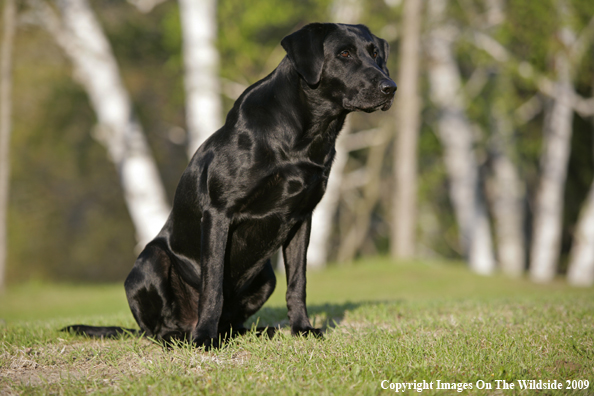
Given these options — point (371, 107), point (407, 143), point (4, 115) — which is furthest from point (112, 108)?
point (371, 107)

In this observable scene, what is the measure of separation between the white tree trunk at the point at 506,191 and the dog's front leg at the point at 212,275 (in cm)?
1586

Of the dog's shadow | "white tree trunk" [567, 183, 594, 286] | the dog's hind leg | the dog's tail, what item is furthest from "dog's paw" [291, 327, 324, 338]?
"white tree trunk" [567, 183, 594, 286]

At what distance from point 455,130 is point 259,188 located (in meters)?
15.0

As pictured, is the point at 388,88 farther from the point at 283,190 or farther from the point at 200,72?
the point at 200,72

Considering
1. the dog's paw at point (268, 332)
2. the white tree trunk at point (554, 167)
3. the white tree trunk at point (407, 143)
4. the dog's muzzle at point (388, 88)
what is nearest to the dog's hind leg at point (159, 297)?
the dog's paw at point (268, 332)

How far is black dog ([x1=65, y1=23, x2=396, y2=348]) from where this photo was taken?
3.49 m

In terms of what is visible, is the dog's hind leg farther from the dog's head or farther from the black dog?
the dog's head

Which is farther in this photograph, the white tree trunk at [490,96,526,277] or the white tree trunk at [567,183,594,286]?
the white tree trunk at [490,96,526,277]

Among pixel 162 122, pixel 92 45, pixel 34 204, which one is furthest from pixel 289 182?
pixel 34 204

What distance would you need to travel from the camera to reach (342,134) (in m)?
16.5

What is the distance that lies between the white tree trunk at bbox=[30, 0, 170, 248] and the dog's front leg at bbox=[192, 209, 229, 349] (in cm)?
1026

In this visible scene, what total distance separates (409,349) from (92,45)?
11916 millimetres

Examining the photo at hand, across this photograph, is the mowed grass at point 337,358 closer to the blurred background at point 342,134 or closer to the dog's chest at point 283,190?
the dog's chest at point 283,190

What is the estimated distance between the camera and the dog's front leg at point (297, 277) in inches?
152
